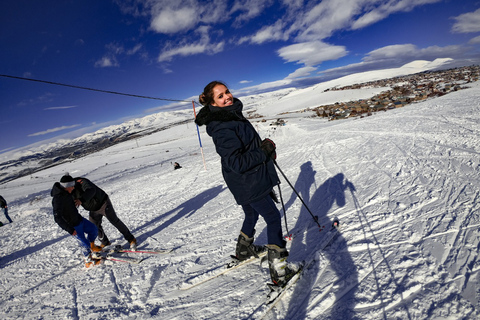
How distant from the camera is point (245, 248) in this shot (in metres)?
2.81

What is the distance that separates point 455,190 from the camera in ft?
11.2

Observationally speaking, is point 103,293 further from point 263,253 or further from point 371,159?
point 371,159

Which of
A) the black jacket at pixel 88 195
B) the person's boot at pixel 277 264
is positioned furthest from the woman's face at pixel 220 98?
the black jacket at pixel 88 195

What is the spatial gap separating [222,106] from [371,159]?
5.42m

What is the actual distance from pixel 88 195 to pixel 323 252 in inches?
155

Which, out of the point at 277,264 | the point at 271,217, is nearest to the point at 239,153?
the point at 271,217

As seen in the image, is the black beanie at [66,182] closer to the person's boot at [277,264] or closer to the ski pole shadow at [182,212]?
the ski pole shadow at [182,212]

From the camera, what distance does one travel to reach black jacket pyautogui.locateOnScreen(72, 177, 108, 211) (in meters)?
3.68

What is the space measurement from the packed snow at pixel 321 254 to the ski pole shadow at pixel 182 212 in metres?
0.05

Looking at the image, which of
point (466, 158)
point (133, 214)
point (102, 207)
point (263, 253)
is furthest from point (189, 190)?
point (466, 158)

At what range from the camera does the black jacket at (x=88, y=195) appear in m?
3.68

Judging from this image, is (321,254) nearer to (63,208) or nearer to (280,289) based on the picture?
(280,289)

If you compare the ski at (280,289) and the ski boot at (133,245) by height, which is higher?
the ski boot at (133,245)

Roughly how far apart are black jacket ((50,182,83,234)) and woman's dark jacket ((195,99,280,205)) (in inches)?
125
